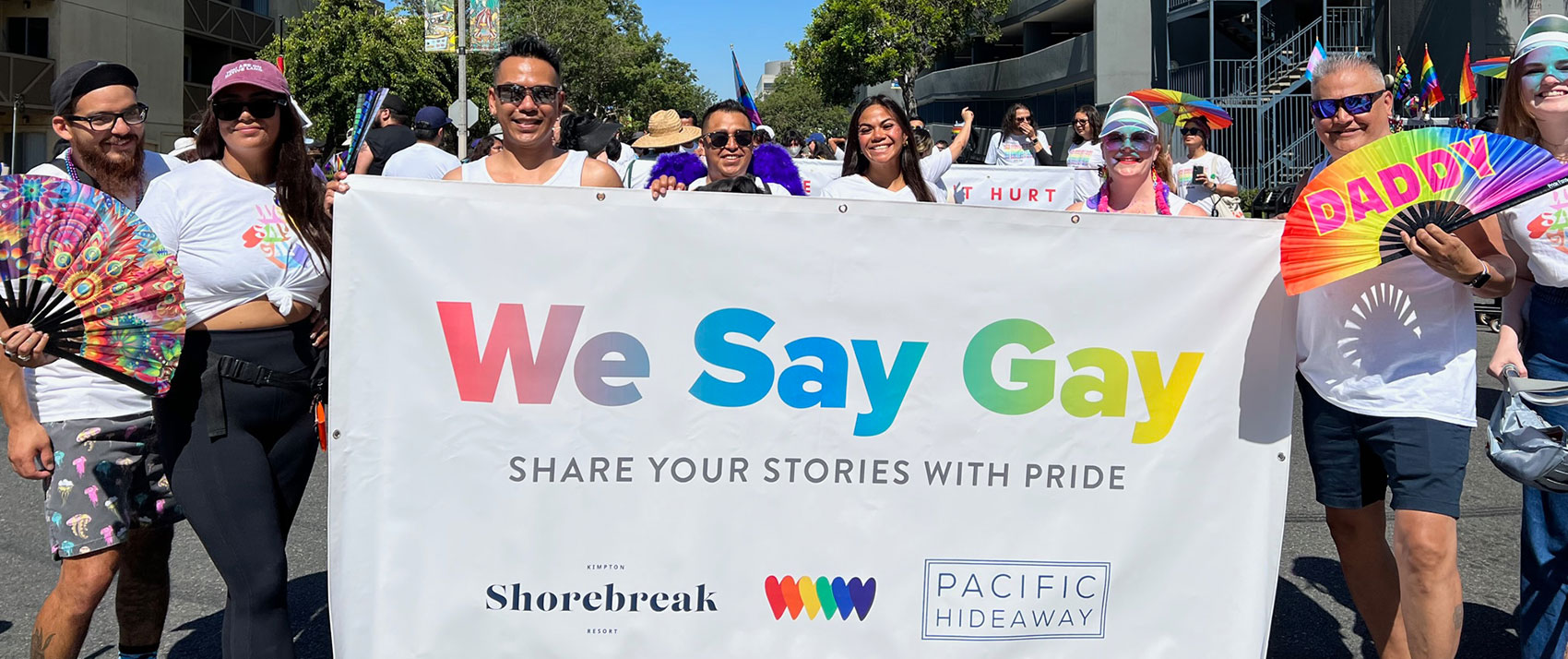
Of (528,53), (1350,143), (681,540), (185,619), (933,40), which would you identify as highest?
(933,40)

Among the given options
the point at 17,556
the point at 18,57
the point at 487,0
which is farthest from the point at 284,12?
the point at 17,556

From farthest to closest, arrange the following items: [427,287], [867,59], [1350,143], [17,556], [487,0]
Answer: [867,59], [487,0], [17,556], [1350,143], [427,287]

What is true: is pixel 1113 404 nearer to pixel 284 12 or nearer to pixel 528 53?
pixel 528 53

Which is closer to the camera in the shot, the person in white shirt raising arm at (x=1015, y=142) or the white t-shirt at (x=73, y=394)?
the white t-shirt at (x=73, y=394)

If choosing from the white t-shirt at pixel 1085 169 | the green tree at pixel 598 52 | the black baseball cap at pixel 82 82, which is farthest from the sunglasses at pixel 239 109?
the green tree at pixel 598 52

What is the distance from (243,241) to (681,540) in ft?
4.38

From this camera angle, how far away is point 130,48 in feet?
115

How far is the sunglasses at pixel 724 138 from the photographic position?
523 centimetres

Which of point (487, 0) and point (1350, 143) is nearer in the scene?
point (1350, 143)

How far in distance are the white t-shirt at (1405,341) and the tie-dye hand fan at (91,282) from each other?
299 cm

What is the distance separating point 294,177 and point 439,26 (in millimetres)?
26608

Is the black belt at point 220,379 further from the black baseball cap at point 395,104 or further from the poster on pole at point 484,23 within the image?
the poster on pole at point 484,23

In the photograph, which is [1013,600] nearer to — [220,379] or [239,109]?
[220,379]

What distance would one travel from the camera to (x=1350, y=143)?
143 inches
